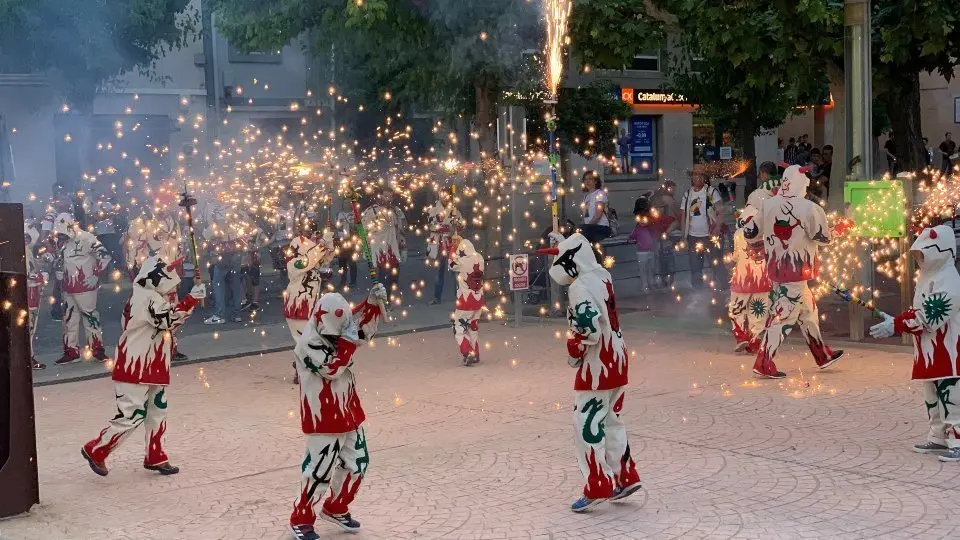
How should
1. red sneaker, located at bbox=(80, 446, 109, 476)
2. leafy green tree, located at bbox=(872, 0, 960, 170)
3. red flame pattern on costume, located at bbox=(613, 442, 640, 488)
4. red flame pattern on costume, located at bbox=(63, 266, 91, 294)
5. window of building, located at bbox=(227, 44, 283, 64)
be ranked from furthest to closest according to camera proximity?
window of building, located at bbox=(227, 44, 283, 64), leafy green tree, located at bbox=(872, 0, 960, 170), red flame pattern on costume, located at bbox=(63, 266, 91, 294), red sneaker, located at bbox=(80, 446, 109, 476), red flame pattern on costume, located at bbox=(613, 442, 640, 488)

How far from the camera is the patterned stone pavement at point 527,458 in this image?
6941 millimetres

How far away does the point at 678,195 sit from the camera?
3466 centimetres

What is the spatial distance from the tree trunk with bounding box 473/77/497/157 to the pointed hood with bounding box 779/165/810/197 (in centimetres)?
939

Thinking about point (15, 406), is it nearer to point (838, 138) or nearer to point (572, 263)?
point (572, 263)

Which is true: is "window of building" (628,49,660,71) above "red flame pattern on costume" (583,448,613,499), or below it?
above

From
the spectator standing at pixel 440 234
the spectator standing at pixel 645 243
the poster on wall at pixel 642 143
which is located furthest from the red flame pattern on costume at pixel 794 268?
the poster on wall at pixel 642 143

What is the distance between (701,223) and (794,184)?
6.48 metres

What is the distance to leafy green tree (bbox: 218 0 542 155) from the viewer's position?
18.1 metres

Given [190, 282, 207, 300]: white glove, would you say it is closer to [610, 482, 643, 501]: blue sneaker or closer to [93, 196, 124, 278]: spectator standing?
[610, 482, 643, 501]: blue sneaker

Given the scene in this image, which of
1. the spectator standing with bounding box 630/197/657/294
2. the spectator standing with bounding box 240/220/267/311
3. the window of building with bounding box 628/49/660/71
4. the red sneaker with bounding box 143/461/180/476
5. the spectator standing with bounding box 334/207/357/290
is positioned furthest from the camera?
the window of building with bounding box 628/49/660/71

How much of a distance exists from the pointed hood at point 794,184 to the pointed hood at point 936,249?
2.96m

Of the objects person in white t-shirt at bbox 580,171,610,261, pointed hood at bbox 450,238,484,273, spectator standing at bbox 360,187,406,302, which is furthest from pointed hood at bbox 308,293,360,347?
spectator standing at bbox 360,187,406,302

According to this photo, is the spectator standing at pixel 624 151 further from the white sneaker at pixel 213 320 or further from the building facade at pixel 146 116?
the white sneaker at pixel 213 320

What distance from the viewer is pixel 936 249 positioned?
804cm
